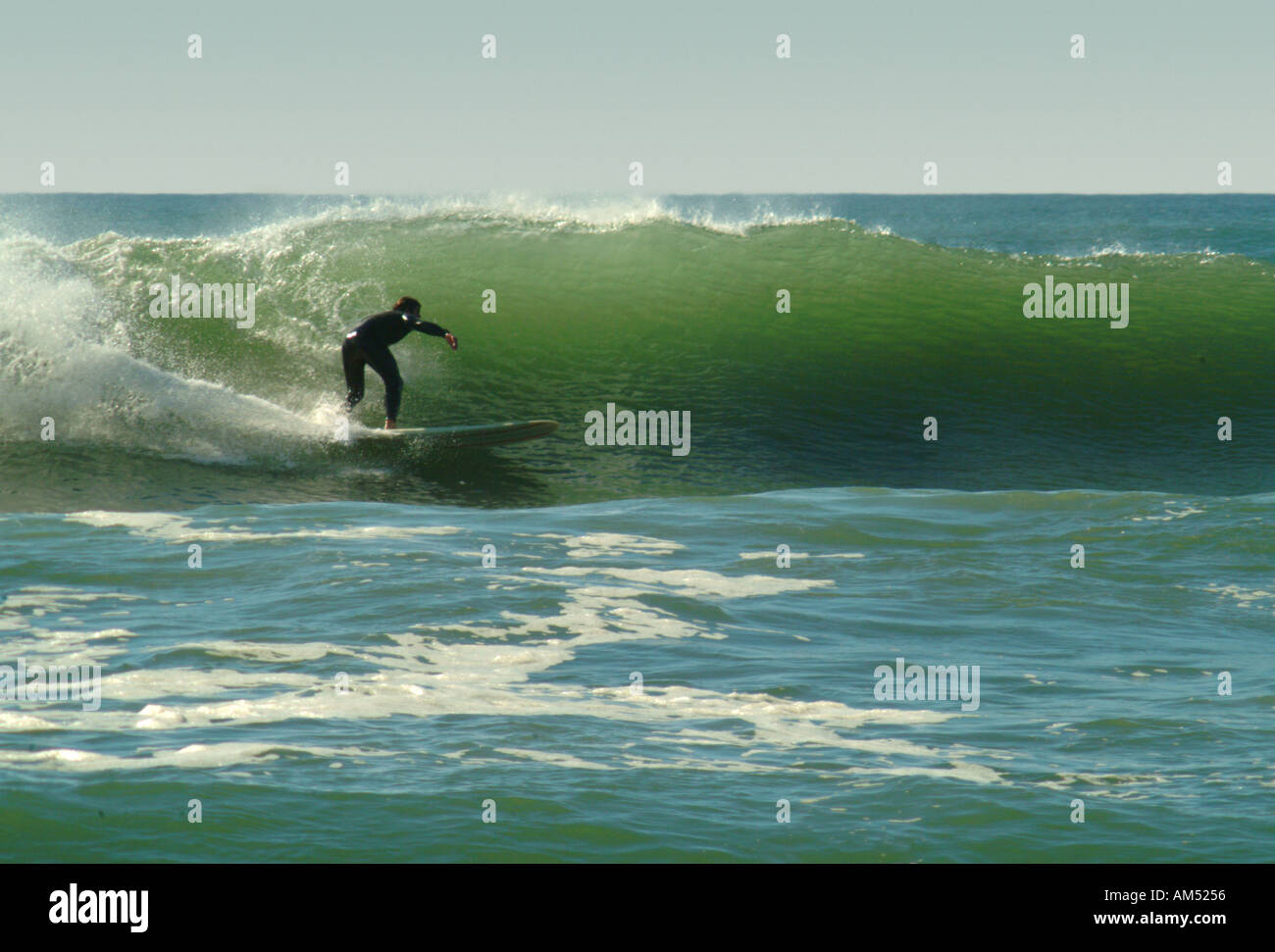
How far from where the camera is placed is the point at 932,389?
1667 centimetres

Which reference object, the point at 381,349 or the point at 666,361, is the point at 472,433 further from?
the point at 666,361

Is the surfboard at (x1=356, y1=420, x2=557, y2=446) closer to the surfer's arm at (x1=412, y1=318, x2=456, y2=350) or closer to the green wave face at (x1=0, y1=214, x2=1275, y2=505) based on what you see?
the green wave face at (x1=0, y1=214, x2=1275, y2=505)

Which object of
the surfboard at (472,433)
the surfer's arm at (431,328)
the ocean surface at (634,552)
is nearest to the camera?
the ocean surface at (634,552)

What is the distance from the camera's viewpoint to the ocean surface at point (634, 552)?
425 cm

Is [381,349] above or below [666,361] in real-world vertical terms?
above

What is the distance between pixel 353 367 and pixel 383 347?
0.39 metres

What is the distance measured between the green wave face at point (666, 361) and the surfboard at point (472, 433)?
0.70ft

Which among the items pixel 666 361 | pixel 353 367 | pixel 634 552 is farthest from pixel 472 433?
pixel 666 361

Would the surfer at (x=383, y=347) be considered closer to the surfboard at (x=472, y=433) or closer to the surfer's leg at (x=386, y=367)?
the surfer's leg at (x=386, y=367)

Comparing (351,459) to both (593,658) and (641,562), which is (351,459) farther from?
(593,658)

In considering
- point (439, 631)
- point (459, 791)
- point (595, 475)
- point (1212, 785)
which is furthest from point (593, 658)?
point (595, 475)

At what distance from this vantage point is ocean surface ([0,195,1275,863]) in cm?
425

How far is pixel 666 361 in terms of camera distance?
1727 centimetres

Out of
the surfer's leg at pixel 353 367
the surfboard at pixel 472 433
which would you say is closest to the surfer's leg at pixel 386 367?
the surfer's leg at pixel 353 367
